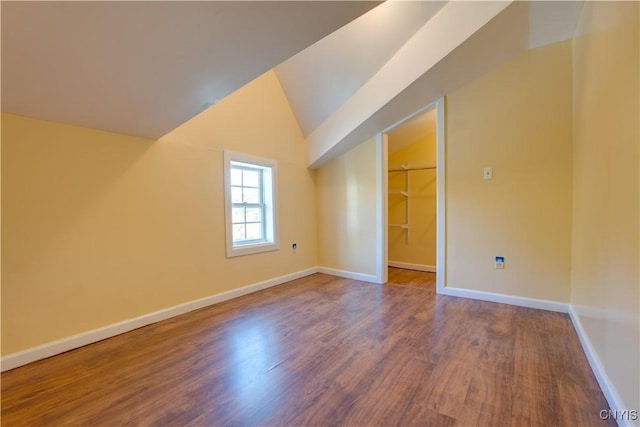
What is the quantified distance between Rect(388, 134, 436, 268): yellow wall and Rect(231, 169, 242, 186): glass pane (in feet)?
9.31

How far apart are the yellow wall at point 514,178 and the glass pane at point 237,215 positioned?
2.59 metres

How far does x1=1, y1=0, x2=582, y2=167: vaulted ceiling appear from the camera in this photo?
1.34m

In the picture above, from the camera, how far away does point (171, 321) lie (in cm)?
266

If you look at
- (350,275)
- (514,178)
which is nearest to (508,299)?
(514,178)

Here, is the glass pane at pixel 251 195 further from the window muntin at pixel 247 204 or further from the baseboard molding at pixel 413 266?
the baseboard molding at pixel 413 266

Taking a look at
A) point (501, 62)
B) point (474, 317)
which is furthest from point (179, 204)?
point (501, 62)

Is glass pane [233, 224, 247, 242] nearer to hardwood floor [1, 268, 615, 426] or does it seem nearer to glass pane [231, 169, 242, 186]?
glass pane [231, 169, 242, 186]

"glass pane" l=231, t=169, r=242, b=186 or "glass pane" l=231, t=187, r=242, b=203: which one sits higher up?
"glass pane" l=231, t=169, r=242, b=186

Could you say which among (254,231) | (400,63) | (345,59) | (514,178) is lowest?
(254,231)

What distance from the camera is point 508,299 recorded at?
304 cm

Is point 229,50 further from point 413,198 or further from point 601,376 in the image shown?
point 413,198

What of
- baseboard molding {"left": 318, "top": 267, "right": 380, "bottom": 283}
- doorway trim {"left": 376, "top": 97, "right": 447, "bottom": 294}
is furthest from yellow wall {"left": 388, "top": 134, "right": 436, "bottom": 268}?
baseboard molding {"left": 318, "top": 267, "right": 380, "bottom": 283}

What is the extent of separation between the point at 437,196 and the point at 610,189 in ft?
6.19

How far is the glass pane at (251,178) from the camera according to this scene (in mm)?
3699
